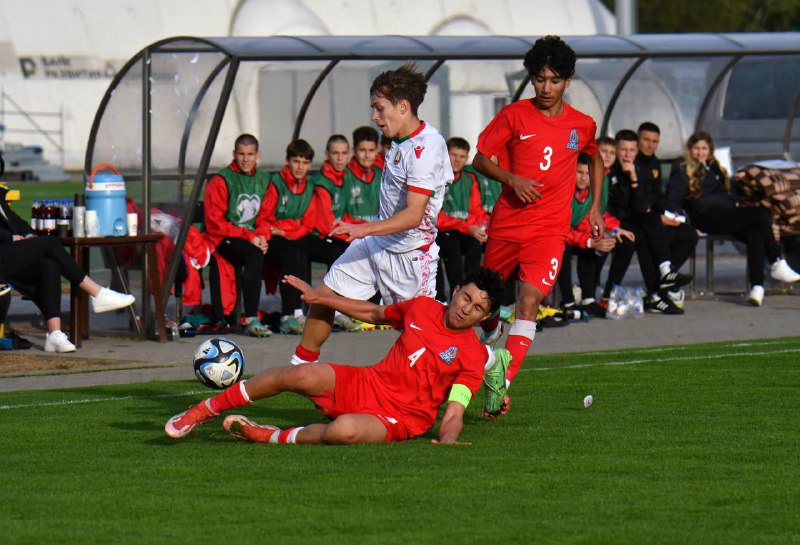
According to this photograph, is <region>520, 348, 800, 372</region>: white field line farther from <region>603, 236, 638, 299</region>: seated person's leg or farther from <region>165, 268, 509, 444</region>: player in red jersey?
<region>165, 268, 509, 444</region>: player in red jersey

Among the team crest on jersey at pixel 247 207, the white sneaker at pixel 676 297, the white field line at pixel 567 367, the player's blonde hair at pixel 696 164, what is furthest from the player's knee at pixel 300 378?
the player's blonde hair at pixel 696 164

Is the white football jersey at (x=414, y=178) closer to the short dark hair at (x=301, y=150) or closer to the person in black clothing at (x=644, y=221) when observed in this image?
the short dark hair at (x=301, y=150)

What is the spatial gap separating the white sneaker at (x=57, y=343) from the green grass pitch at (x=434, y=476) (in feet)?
8.26

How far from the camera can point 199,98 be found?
15352 millimetres

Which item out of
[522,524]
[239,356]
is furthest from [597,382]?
[522,524]

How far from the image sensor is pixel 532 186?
32.5 feet

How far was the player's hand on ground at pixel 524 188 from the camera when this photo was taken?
9.88m

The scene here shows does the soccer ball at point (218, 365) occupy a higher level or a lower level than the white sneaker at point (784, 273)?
higher

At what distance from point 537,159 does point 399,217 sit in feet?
4.58

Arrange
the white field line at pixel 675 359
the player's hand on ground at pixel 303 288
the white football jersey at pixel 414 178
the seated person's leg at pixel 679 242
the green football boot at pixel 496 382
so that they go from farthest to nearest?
the seated person's leg at pixel 679 242, the white field line at pixel 675 359, the white football jersey at pixel 414 178, the green football boot at pixel 496 382, the player's hand on ground at pixel 303 288

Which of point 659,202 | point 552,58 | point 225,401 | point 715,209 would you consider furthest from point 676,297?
point 225,401

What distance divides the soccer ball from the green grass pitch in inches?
13.4

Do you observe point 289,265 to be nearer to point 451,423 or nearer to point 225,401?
point 225,401

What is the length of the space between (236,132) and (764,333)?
6299mm
